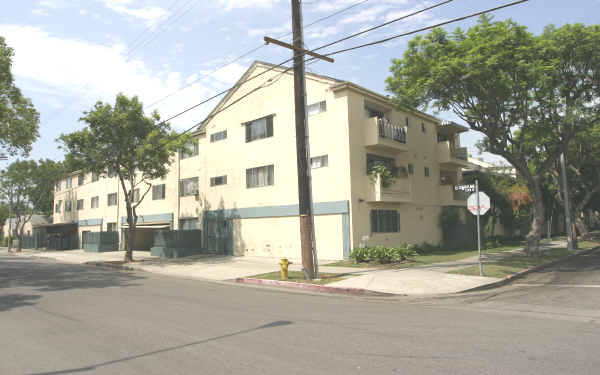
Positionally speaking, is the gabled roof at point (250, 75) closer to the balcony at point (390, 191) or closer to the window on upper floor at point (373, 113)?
the window on upper floor at point (373, 113)

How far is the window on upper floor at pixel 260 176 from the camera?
2408 centimetres

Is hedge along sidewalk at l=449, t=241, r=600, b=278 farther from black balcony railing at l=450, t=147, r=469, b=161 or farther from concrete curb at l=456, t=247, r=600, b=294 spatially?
black balcony railing at l=450, t=147, r=469, b=161

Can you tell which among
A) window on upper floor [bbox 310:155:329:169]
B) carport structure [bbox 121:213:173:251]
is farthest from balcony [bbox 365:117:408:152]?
carport structure [bbox 121:213:173:251]

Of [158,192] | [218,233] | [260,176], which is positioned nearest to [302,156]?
[260,176]

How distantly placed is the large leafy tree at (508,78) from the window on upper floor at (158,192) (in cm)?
2027

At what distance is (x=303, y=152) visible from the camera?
45.5 ft

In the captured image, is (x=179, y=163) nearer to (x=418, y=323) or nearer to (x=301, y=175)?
(x=301, y=175)

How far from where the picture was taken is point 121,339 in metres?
6.72

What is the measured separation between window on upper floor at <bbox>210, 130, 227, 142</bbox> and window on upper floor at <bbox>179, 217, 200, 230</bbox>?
5708mm

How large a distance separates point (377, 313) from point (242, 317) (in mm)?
2873

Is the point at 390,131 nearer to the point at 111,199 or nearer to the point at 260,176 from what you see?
the point at 260,176

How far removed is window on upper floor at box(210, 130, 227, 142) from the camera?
89.6 feet

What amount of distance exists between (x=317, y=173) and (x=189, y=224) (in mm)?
12288

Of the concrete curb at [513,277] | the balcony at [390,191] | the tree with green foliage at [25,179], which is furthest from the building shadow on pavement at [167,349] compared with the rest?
the tree with green foliage at [25,179]
